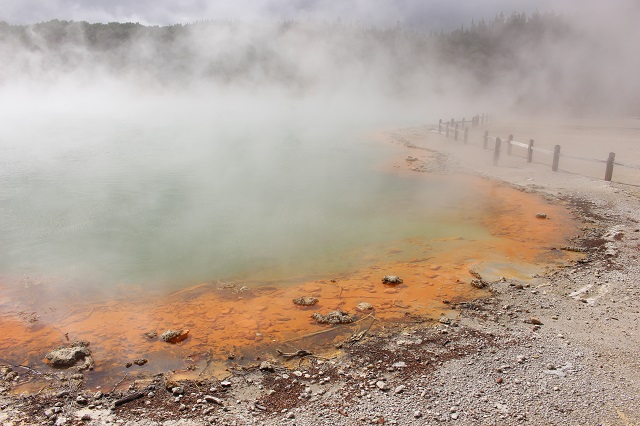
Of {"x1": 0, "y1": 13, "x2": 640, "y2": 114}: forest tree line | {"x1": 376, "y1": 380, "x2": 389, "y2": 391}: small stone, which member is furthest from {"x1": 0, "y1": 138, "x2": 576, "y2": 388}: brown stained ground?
{"x1": 0, "y1": 13, "x2": 640, "y2": 114}: forest tree line

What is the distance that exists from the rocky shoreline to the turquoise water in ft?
6.49

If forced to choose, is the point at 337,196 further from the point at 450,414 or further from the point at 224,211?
the point at 450,414

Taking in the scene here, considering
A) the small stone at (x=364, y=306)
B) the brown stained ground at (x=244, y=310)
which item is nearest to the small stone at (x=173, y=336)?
the brown stained ground at (x=244, y=310)

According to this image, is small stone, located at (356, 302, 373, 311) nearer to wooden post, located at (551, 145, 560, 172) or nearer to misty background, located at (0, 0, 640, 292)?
misty background, located at (0, 0, 640, 292)

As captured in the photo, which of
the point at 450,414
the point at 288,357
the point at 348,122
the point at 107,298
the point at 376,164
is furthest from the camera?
the point at 348,122

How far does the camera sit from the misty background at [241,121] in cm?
662

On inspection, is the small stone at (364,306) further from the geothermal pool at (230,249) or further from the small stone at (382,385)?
the small stone at (382,385)

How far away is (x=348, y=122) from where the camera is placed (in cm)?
2391

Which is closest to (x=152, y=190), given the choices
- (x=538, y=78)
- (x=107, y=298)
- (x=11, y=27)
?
Answer: (x=107, y=298)

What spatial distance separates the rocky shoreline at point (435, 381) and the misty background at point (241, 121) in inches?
86.3

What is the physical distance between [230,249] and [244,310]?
1851mm

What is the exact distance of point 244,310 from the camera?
4520mm

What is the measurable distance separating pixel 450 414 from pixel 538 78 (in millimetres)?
35337

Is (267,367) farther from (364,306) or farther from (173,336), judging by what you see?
(364,306)
